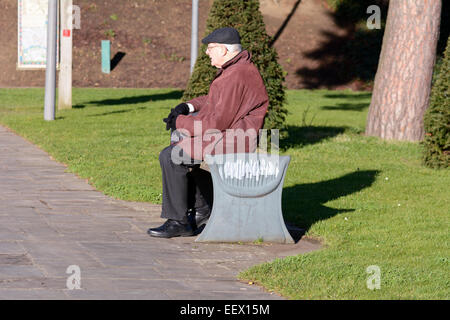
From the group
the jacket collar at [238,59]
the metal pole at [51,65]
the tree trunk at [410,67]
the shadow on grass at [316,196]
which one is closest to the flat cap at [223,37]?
the jacket collar at [238,59]

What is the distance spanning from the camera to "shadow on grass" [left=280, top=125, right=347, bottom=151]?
43.1 feet

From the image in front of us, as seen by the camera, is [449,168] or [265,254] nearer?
[265,254]

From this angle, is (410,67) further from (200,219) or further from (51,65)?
(200,219)

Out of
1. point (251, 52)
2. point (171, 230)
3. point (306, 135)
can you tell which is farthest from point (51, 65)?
point (171, 230)

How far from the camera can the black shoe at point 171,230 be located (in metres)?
7.14

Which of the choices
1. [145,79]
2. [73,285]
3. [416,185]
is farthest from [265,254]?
[145,79]

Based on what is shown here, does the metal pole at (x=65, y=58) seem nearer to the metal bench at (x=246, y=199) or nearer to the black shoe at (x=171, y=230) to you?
the black shoe at (x=171, y=230)

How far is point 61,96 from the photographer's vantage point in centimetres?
1798

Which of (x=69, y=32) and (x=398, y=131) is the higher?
(x=69, y=32)

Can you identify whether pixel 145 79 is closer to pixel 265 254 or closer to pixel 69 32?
pixel 69 32

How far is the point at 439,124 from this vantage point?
11.1 m

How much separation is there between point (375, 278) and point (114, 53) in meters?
20.8

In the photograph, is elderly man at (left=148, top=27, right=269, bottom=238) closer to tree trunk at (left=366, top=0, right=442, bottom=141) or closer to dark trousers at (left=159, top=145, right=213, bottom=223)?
dark trousers at (left=159, top=145, right=213, bottom=223)

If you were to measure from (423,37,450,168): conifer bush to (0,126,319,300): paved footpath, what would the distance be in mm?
4398
